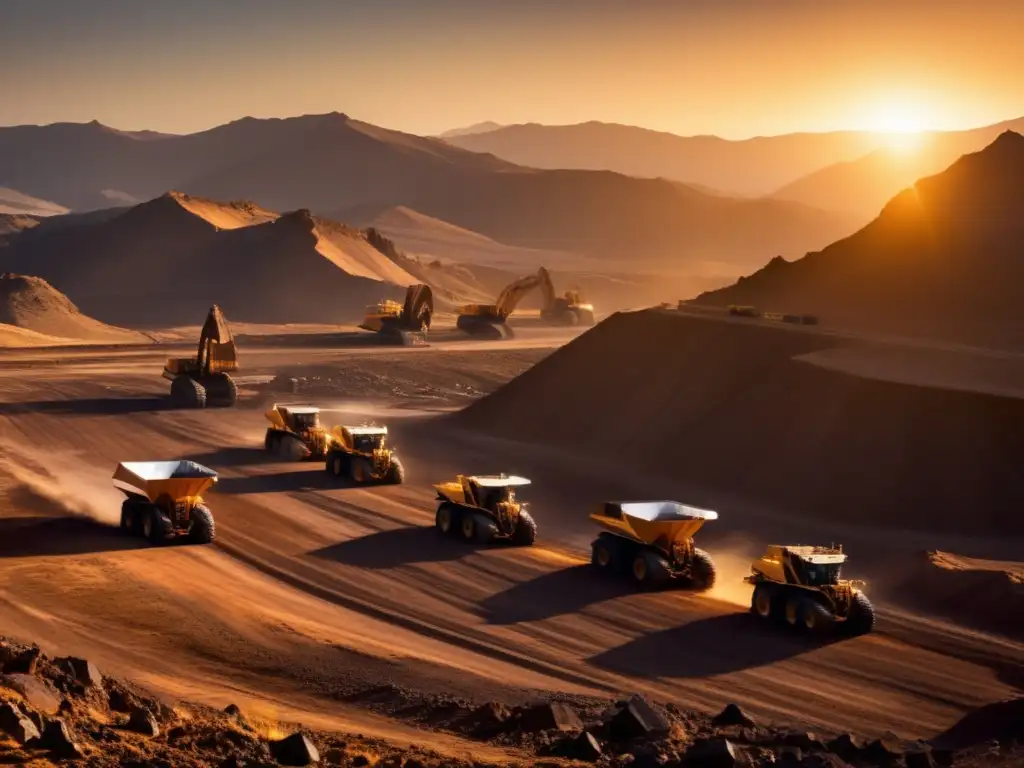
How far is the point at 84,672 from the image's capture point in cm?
1756

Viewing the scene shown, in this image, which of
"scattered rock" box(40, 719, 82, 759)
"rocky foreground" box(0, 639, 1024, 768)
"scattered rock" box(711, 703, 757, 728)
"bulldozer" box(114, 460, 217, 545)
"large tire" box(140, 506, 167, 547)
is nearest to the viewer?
"scattered rock" box(40, 719, 82, 759)

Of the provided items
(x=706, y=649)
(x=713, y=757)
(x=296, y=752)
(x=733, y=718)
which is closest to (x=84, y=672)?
(x=296, y=752)

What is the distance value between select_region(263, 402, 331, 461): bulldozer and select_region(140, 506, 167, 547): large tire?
1096 cm

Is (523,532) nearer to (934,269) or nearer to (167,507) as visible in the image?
(167,507)

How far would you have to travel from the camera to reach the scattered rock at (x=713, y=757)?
15.4 meters

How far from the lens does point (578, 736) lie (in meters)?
17.1

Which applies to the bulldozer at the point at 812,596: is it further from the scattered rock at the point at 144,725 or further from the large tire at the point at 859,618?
the scattered rock at the point at 144,725

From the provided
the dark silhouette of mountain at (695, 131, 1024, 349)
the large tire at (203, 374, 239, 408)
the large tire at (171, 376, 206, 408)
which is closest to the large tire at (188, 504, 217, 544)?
the large tire at (171, 376, 206, 408)

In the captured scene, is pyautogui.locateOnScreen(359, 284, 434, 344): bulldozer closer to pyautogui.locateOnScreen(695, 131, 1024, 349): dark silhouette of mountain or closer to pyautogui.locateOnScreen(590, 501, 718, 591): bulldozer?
pyautogui.locateOnScreen(695, 131, 1024, 349): dark silhouette of mountain

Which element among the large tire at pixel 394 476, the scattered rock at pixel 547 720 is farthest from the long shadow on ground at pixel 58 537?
the scattered rock at pixel 547 720

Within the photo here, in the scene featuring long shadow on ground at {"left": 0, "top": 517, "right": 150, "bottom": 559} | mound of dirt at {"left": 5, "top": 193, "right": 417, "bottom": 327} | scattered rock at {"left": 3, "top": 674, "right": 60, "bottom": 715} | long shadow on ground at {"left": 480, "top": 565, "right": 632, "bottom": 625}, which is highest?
mound of dirt at {"left": 5, "top": 193, "right": 417, "bottom": 327}

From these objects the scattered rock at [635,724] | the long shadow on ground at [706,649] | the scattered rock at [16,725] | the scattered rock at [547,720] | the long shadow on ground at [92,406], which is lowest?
the long shadow on ground at [706,649]

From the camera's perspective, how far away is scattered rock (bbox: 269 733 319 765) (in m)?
15.3

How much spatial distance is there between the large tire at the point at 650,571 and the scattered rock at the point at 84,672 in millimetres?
12771
